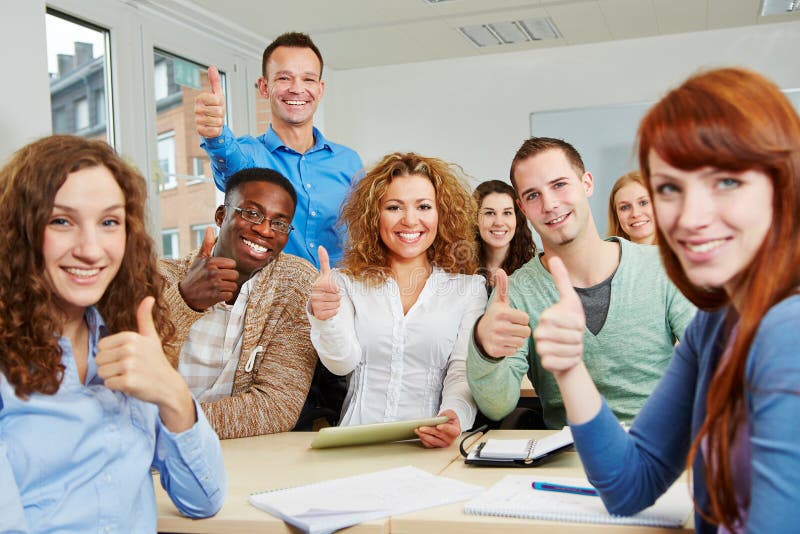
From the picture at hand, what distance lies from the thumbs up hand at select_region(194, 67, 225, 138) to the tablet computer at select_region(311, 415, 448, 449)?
4.16 ft

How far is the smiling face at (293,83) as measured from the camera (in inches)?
122

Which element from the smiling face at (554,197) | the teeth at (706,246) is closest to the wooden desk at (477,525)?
the teeth at (706,246)

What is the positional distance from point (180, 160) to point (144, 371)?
393 centimetres

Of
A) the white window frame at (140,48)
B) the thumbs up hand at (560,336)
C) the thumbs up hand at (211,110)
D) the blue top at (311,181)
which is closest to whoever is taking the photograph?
the thumbs up hand at (560,336)

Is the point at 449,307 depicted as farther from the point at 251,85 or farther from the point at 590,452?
the point at 251,85

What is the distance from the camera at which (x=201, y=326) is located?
2.28 m

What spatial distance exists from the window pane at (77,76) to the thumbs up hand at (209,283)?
2.00 m

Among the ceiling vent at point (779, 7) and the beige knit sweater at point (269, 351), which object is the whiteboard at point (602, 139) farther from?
the beige knit sweater at point (269, 351)

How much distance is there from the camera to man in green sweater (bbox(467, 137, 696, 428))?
218 centimetres

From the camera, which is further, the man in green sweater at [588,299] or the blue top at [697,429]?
the man in green sweater at [588,299]

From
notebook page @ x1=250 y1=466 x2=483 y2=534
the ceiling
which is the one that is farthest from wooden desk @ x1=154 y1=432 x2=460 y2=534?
the ceiling

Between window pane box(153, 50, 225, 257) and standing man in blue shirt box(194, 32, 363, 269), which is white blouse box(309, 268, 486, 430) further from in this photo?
window pane box(153, 50, 225, 257)

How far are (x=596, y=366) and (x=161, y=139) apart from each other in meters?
3.42

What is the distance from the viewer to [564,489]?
1.44 metres
